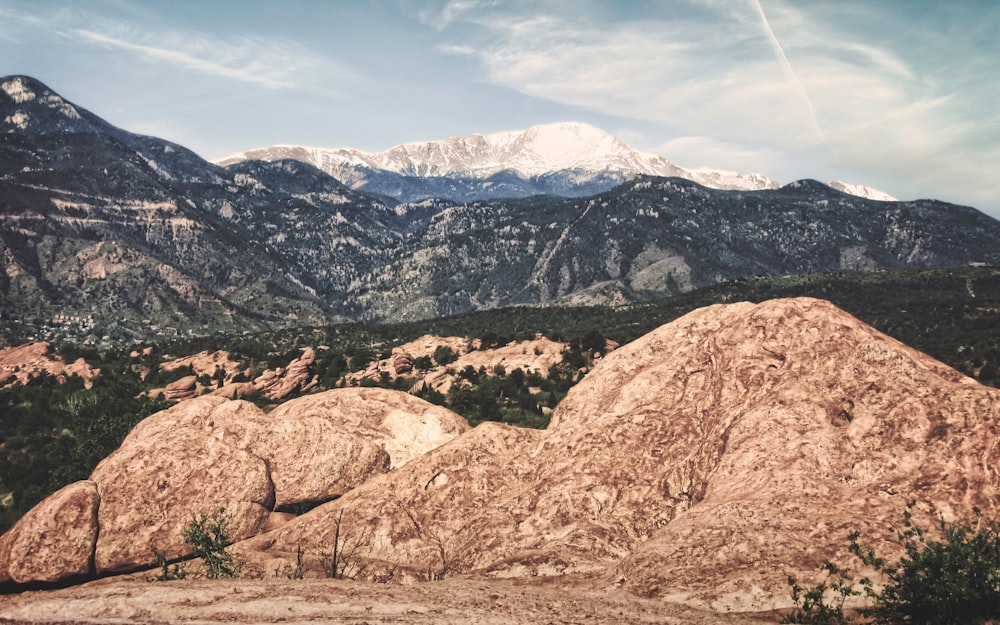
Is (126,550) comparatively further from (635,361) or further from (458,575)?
(635,361)

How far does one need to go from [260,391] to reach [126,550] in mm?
82958

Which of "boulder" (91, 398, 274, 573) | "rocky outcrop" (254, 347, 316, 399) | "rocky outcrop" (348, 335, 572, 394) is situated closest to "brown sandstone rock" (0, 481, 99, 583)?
"boulder" (91, 398, 274, 573)

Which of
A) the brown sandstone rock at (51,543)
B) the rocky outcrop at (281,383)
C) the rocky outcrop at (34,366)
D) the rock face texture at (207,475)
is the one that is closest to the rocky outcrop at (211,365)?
the rocky outcrop at (34,366)

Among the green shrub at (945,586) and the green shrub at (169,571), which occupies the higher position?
the green shrub at (945,586)

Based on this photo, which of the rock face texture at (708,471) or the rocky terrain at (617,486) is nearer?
the rocky terrain at (617,486)

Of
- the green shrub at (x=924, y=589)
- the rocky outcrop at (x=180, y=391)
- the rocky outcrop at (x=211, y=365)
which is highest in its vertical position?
the green shrub at (x=924, y=589)

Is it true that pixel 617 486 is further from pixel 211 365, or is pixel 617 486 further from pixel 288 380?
pixel 211 365

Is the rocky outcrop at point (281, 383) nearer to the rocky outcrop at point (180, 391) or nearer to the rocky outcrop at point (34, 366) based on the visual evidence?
the rocky outcrop at point (180, 391)

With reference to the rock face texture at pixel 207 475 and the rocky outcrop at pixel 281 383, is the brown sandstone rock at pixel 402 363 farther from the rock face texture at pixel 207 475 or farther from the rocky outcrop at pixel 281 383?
the rock face texture at pixel 207 475

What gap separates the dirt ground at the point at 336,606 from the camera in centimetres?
1998

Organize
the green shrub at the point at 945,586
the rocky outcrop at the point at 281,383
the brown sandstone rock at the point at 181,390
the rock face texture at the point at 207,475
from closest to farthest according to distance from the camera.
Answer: the green shrub at the point at 945,586 → the rock face texture at the point at 207,475 → the rocky outcrop at the point at 281,383 → the brown sandstone rock at the point at 181,390

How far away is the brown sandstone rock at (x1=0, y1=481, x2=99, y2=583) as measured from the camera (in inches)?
1268

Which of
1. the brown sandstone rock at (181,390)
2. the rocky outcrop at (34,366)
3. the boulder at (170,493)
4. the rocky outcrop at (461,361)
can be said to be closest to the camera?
the boulder at (170,493)

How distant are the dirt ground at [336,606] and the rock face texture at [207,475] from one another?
1203cm
